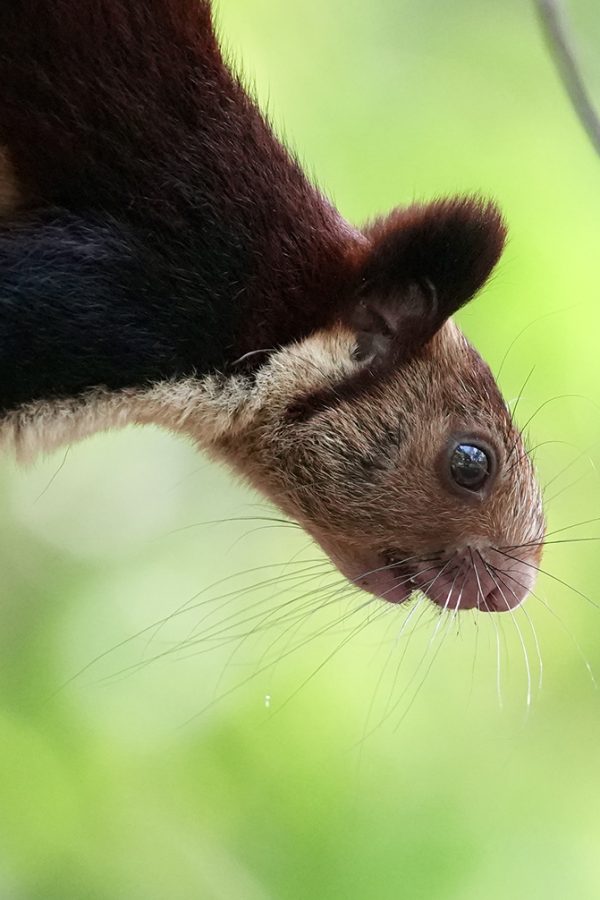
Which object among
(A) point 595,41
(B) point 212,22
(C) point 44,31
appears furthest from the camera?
(A) point 595,41

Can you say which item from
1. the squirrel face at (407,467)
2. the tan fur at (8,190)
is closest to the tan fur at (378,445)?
the squirrel face at (407,467)

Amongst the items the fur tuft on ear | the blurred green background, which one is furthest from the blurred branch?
the blurred green background

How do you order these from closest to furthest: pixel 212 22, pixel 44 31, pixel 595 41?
pixel 44 31, pixel 212 22, pixel 595 41

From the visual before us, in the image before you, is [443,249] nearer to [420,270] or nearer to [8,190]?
[420,270]

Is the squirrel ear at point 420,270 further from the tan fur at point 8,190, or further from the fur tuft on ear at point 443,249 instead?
the tan fur at point 8,190

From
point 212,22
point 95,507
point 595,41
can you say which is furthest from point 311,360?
point 595,41

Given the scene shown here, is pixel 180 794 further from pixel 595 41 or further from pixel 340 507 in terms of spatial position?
pixel 595 41

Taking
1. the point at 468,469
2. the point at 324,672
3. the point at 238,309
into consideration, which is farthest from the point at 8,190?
the point at 324,672
